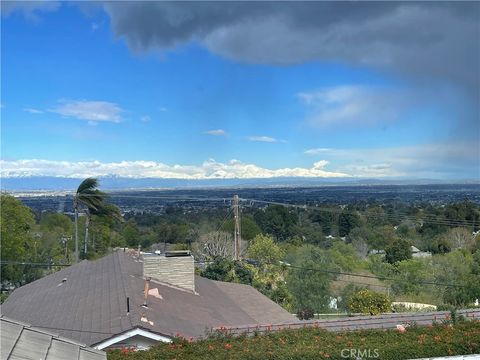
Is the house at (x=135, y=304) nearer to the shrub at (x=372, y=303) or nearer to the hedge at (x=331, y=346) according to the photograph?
the hedge at (x=331, y=346)

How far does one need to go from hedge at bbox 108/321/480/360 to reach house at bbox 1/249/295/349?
175 cm

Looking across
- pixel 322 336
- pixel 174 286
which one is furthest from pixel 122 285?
pixel 322 336

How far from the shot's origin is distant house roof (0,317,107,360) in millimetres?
4340

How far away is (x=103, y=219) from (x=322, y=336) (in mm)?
37054

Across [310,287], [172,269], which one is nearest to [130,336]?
[172,269]

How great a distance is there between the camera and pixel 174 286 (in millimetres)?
16156

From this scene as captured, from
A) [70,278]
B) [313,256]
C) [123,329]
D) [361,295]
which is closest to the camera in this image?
[123,329]

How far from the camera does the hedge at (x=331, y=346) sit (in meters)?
7.49

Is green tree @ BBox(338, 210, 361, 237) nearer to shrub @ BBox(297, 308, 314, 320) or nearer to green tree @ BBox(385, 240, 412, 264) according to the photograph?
green tree @ BBox(385, 240, 412, 264)

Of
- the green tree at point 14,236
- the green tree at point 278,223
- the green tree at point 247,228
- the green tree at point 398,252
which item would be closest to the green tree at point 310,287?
the green tree at point 14,236

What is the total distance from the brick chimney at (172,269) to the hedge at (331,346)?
7670 millimetres

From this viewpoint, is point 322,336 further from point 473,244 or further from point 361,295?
point 473,244

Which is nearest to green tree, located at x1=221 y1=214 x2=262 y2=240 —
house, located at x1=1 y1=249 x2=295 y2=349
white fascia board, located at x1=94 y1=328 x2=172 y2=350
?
house, located at x1=1 y1=249 x2=295 y2=349

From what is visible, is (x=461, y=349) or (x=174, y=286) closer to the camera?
(x=461, y=349)
